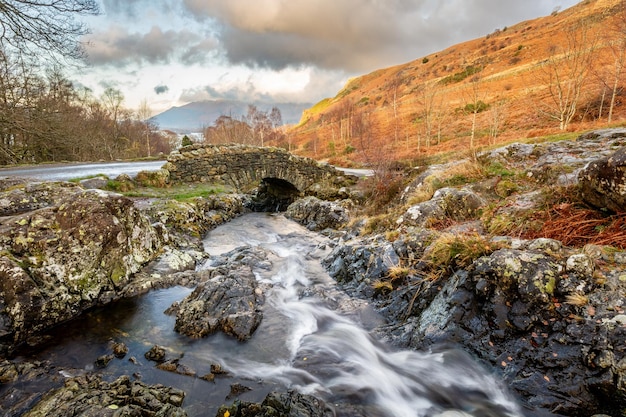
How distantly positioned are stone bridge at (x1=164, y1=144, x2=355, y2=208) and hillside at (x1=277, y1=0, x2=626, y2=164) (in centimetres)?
309

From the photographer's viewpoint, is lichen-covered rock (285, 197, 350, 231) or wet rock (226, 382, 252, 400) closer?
wet rock (226, 382, 252, 400)

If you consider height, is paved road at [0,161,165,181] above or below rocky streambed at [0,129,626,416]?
above

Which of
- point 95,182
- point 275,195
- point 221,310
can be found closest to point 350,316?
point 221,310

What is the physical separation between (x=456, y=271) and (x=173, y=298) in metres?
5.69

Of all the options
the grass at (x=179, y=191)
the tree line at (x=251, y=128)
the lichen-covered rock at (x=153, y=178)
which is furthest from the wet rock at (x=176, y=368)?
the tree line at (x=251, y=128)

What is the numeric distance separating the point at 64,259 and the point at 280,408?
5049mm

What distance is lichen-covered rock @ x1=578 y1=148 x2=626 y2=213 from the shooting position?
4723 mm

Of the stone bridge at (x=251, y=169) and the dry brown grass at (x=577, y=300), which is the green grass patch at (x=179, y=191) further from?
the dry brown grass at (x=577, y=300)

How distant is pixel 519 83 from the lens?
46.6 m

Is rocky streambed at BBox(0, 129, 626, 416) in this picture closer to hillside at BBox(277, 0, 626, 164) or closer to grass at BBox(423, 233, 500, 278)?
grass at BBox(423, 233, 500, 278)

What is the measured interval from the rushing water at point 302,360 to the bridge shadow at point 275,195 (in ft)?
44.0

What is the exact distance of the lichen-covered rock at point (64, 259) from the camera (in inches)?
189

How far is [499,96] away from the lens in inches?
1740

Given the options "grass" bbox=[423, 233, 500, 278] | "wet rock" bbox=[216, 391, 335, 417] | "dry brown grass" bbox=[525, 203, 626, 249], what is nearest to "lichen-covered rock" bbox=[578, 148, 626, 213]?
"dry brown grass" bbox=[525, 203, 626, 249]
